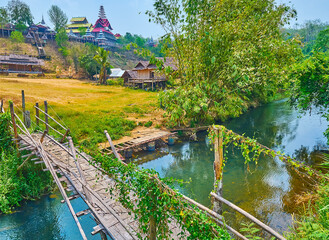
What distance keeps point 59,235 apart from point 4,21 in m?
61.3

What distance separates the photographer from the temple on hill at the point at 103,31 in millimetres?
65938

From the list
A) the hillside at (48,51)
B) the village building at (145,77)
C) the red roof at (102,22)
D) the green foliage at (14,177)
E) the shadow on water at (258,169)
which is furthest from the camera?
the red roof at (102,22)

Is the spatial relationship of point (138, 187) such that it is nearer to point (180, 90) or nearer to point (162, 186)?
point (162, 186)

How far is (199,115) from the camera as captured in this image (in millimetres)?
17656

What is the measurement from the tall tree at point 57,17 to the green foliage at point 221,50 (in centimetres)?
5706

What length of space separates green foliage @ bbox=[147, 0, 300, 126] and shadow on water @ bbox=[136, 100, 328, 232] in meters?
3.11

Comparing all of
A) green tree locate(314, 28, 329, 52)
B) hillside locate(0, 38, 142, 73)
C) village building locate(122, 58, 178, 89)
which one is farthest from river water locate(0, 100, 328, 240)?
hillside locate(0, 38, 142, 73)

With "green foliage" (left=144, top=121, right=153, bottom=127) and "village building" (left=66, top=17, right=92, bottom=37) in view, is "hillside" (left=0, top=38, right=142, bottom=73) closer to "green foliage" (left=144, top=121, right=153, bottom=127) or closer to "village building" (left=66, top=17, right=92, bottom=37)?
"village building" (left=66, top=17, right=92, bottom=37)

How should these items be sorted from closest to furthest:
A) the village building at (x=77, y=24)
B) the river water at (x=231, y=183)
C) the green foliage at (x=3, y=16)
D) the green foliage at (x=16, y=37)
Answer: the river water at (x=231, y=183)
the green foliage at (x=16, y=37)
the green foliage at (x=3, y=16)
the village building at (x=77, y=24)

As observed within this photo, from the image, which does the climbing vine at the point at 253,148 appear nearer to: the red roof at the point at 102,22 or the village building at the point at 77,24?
the red roof at the point at 102,22

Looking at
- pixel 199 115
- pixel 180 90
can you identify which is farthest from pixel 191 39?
pixel 199 115

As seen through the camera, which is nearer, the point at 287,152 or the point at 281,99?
the point at 287,152

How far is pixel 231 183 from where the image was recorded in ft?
34.1

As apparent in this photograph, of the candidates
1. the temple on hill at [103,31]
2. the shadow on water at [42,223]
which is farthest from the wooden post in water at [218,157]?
the temple on hill at [103,31]
